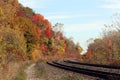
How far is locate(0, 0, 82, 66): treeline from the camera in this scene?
38.9 metres

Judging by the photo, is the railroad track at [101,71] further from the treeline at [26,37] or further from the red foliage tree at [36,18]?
the red foliage tree at [36,18]

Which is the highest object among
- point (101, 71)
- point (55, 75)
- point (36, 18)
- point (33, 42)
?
point (36, 18)

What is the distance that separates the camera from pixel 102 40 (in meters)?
79.9

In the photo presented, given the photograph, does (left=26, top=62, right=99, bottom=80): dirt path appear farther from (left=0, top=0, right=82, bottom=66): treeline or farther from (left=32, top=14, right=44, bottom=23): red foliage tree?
(left=32, top=14, right=44, bottom=23): red foliage tree

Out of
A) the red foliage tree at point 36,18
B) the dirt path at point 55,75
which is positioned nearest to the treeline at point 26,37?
the red foliage tree at point 36,18

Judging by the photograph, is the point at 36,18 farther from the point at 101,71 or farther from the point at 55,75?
the point at 101,71

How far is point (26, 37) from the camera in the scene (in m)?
81.3

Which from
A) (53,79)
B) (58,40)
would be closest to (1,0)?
(53,79)

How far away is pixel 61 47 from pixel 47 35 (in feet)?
49.5

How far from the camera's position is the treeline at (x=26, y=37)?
3888 centimetres

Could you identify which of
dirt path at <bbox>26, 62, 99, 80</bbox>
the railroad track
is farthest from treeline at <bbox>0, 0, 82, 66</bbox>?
the railroad track

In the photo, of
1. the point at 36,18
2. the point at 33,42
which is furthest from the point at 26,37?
the point at 36,18

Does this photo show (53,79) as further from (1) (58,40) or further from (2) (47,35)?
(1) (58,40)

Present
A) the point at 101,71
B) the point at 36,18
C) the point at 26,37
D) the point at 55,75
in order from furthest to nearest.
Result: the point at 36,18
the point at 26,37
the point at 55,75
the point at 101,71
